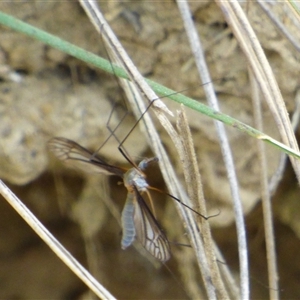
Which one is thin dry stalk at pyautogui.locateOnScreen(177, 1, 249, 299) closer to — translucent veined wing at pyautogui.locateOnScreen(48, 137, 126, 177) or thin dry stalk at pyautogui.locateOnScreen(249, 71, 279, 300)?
thin dry stalk at pyautogui.locateOnScreen(249, 71, 279, 300)

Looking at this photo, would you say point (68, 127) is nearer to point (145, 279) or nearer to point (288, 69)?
point (288, 69)

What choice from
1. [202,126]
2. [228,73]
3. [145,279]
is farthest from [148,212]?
[145,279]

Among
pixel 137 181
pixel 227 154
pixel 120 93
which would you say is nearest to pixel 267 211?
pixel 227 154

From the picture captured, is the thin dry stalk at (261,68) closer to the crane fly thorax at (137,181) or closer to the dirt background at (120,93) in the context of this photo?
the dirt background at (120,93)

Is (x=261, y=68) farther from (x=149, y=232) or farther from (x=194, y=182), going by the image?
(x=149, y=232)

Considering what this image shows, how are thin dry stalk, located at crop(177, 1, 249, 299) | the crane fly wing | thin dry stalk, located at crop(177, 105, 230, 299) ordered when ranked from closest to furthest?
thin dry stalk, located at crop(177, 105, 230, 299) < thin dry stalk, located at crop(177, 1, 249, 299) < the crane fly wing

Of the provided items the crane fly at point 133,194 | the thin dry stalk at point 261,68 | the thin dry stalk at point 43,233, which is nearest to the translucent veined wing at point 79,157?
the crane fly at point 133,194

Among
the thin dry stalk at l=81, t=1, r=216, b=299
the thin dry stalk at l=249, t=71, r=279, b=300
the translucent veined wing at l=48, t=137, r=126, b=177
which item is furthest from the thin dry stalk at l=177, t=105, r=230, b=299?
the translucent veined wing at l=48, t=137, r=126, b=177

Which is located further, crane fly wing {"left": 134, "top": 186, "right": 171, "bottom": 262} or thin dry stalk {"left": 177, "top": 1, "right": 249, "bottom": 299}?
crane fly wing {"left": 134, "top": 186, "right": 171, "bottom": 262}
